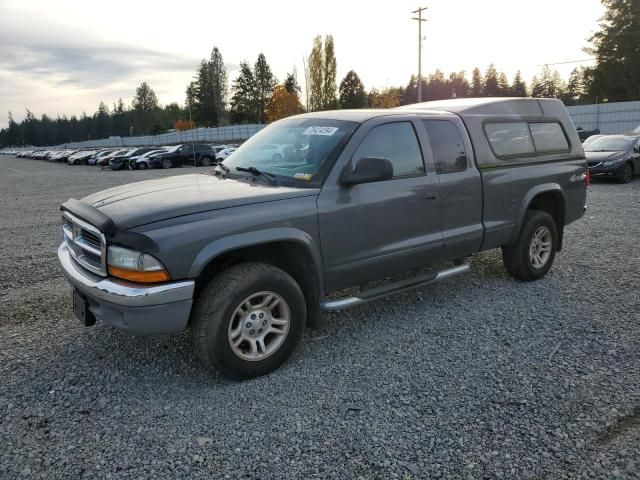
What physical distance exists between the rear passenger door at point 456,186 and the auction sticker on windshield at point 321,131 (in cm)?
91

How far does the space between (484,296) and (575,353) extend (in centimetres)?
136

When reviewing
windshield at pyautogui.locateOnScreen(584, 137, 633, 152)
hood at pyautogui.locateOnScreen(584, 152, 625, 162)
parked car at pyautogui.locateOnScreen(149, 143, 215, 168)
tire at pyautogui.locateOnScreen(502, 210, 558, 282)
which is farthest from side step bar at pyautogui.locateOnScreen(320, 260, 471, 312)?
parked car at pyautogui.locateOnScreen(149, 143, 215, 168)

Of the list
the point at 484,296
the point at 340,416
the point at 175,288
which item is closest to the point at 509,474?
the point at 340,416

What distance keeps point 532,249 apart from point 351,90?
83980mm

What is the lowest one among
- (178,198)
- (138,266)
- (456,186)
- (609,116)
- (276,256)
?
(276,256)

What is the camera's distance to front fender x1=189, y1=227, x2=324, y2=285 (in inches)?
121

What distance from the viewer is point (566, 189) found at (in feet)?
18.4

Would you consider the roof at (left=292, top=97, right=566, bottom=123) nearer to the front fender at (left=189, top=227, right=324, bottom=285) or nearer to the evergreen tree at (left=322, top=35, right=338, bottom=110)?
the front fender at (left=189, top=227, right=324, bottom=285)

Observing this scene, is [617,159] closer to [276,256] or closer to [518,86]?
[276,256]

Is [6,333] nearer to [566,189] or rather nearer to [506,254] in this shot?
[506,254]

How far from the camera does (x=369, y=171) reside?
11.8 ft

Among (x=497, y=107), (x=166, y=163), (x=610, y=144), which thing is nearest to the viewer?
(x=497, y=107)

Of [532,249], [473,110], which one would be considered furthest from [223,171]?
[532,249]

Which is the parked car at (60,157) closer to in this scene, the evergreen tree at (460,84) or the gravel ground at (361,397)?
the gravel ground at (361,397)
